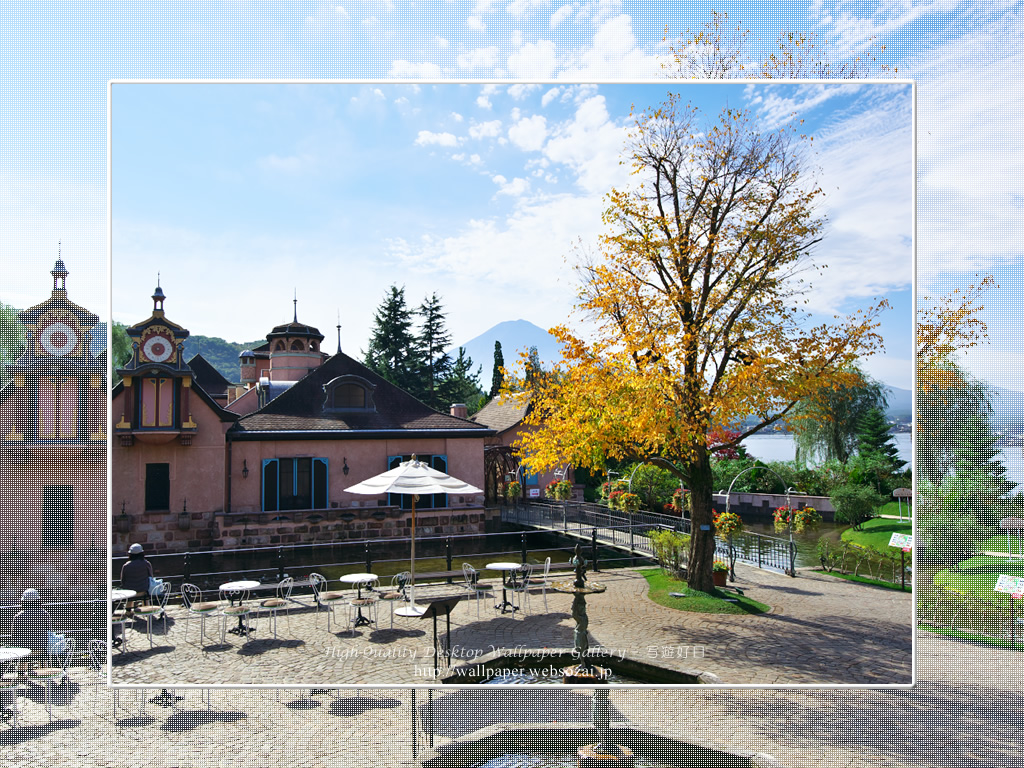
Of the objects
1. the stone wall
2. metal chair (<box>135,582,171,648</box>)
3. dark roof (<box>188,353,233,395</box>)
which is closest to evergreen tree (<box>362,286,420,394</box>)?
dark roof (<box>188,353,233,395</box>)

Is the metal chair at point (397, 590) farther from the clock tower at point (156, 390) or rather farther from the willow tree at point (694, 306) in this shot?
the clock tower at point (156, 390)

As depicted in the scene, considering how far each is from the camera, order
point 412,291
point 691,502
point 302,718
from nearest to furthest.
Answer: point 302,718, point 412,291, point 691,502

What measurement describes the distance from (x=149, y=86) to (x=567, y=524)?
223 inches

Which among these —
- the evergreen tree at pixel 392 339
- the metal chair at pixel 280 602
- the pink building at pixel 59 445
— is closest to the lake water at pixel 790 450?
the evergreen tree at pixel 392 339

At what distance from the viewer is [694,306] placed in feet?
19.6

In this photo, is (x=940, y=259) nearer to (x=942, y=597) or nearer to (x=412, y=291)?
(x=942, y=597)

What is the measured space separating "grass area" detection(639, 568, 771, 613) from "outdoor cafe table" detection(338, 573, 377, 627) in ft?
9.21

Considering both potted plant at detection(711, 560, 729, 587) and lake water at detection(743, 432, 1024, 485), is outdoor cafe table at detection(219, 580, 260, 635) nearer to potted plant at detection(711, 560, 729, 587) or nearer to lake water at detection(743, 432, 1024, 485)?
potted plant at detection(711, 560, 729, 587)

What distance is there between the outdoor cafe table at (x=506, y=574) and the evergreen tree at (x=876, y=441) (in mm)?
3819

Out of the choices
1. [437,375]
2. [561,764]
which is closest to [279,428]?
[437,375]

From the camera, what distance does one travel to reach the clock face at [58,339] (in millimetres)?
5980

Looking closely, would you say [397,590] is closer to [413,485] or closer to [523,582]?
[413,485]

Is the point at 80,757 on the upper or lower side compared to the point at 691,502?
lower

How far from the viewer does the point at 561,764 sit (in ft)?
15.2
